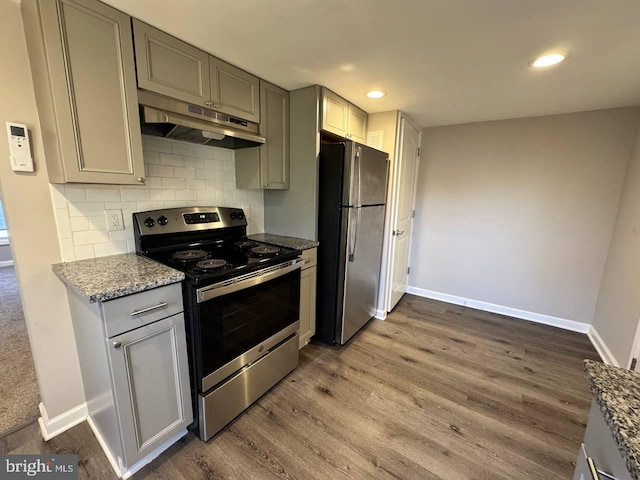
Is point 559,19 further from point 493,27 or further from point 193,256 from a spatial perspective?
point 193,256

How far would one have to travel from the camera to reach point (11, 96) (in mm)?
1284

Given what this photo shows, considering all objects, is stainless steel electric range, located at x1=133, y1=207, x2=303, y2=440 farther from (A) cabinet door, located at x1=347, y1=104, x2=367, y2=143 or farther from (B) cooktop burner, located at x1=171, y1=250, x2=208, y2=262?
(A) cabinet door, located at x1=347, y1=104, x2=367, y2=143

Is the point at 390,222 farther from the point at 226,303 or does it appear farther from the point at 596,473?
the point at 596,473

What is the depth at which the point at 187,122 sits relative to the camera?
1521 mm

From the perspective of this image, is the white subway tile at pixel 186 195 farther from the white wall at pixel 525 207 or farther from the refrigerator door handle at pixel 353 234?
the white wall at pixel 525 207

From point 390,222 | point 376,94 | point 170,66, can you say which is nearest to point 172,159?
point 170,66

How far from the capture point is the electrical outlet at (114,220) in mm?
1643

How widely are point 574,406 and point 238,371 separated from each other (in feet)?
7.52

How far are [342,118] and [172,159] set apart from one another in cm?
144

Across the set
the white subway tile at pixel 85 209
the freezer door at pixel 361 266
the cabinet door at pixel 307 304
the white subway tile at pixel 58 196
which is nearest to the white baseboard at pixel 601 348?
the freezer door at pixel 361 266

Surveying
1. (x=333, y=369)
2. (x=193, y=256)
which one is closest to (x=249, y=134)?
(x=193, y=256)

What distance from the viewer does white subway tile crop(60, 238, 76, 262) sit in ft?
4.88

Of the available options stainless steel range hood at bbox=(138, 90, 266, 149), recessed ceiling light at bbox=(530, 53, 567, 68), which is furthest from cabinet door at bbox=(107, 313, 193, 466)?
recessed ceiling light at bbox=(530, 53, 567, 68)

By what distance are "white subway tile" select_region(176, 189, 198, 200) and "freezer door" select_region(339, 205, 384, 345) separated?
122cm
